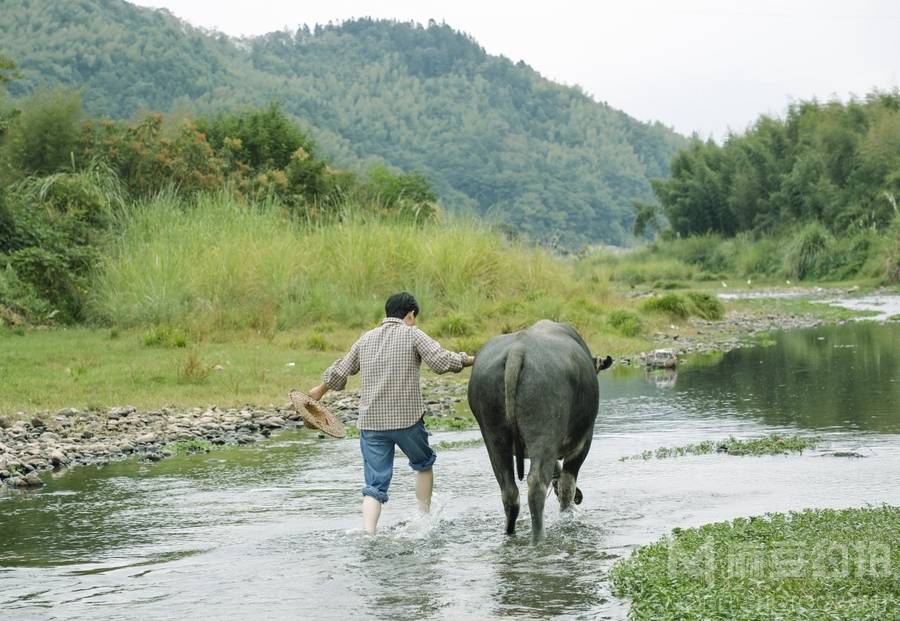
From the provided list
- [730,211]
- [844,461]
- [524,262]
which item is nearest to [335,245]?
[524,262]

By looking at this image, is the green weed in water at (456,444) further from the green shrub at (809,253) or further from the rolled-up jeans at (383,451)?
the green shrub at (809,253)

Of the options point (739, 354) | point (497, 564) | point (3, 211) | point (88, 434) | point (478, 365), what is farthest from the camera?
point (3, 211)

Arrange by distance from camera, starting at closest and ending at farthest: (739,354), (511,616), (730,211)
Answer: (511,616) < (739,354) < (730,211)

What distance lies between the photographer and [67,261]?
84.8 feet

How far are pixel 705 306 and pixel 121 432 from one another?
68.4 ft

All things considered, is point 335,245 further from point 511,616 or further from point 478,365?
point 511,616

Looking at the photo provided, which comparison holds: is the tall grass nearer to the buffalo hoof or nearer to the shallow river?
the shallow river

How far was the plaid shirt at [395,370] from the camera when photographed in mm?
8711

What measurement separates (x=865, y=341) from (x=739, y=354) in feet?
10.2

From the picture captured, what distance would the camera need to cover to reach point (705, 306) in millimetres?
31922

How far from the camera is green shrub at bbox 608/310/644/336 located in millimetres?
25998

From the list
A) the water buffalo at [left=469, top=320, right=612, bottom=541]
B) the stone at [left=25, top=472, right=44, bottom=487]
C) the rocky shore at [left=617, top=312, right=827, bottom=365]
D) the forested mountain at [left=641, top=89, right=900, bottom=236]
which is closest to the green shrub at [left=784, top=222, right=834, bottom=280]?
the forested mountain at [left=641, top=89, right=900, bottom=236]

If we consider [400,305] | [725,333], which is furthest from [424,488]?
[725,333]

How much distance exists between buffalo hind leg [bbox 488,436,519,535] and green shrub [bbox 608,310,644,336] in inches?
692
